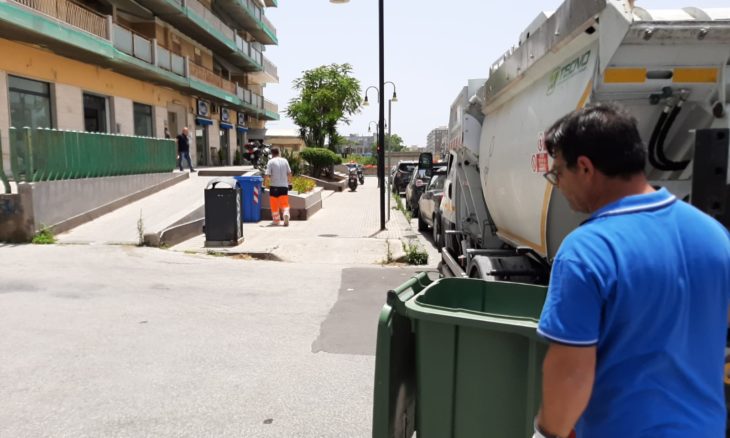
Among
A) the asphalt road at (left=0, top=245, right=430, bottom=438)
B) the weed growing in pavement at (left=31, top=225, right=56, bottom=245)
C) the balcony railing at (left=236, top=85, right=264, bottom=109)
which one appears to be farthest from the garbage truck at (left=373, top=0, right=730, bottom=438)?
the balcony railing at (left=236, top=85, right=264, bottom=109)

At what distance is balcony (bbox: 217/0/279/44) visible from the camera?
119 ft

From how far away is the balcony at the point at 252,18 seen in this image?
36.2 m

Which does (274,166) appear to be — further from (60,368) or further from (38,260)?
(60,368)

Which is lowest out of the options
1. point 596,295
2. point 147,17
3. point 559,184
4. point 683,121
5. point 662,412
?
point 662,412

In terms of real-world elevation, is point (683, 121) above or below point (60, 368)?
above

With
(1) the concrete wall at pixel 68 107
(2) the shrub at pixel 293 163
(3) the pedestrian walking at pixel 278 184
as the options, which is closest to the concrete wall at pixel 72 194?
(3) the pedestrian walking at pixel 278 184

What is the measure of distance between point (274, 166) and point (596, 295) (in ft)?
41.9

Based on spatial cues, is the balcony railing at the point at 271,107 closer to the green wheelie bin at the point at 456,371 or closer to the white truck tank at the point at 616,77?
the white truck tank at the point at 616,77

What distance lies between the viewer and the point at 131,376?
15.0 ft

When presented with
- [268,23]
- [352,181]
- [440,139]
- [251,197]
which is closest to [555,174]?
[440,139]

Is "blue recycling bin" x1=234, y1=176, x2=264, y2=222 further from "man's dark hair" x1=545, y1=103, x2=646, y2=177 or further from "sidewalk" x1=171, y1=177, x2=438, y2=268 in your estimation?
"man's dark hair" x1=545, y1=103, x2=646, y2=177

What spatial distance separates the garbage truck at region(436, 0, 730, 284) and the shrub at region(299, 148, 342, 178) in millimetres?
23481

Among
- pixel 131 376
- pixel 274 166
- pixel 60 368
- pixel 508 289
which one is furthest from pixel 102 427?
pixel 274 166

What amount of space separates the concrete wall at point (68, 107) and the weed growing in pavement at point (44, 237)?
359 inches
